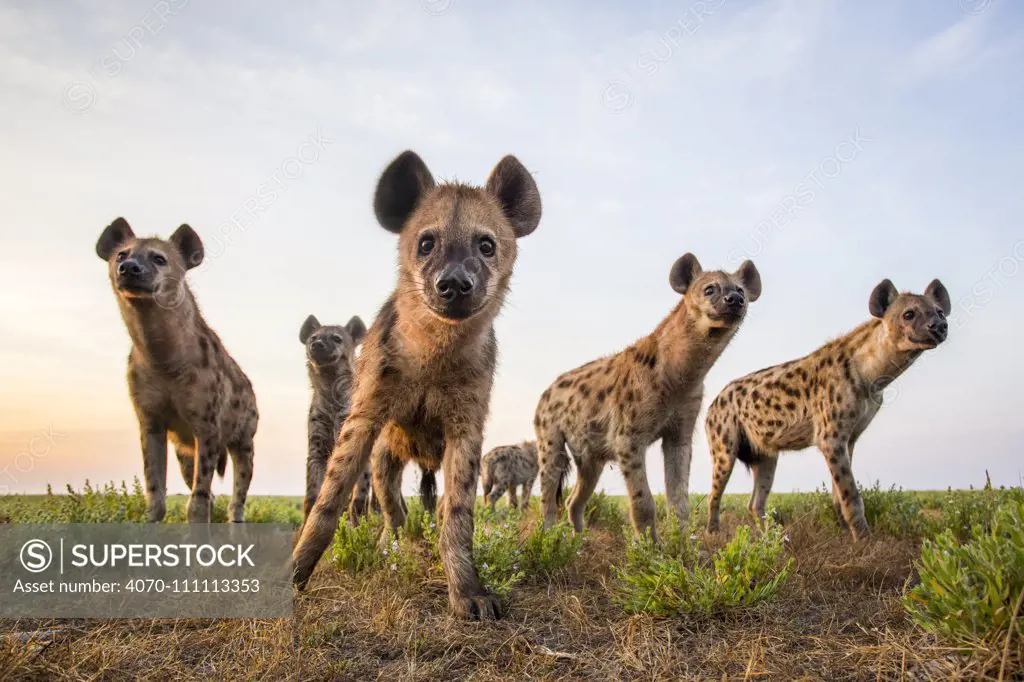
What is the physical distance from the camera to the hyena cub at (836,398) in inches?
276

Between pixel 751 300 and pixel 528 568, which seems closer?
pixel 528 568

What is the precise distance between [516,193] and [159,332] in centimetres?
305

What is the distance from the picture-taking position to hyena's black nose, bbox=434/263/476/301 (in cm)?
376

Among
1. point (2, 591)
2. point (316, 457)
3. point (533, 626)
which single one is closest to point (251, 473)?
point (316, 457)

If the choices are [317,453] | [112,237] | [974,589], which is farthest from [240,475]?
[974,589]

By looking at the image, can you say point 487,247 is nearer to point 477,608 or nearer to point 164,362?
point 477,608

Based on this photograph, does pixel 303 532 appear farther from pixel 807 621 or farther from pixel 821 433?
pixel 821 433

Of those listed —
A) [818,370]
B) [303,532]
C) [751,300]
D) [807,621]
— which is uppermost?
[751,300]

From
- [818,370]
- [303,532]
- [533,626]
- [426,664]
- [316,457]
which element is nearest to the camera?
[426,664]

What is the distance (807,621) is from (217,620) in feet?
9.97

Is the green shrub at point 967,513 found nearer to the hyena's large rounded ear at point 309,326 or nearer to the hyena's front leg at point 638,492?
the hyena's front leg at point 638,492

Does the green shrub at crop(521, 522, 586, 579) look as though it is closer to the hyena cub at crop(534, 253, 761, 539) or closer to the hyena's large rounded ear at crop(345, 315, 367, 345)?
the hyena cub at crop(534, 253, 761, 539)

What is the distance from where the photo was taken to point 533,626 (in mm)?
3824

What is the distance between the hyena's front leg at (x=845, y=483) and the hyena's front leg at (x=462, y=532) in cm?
392
